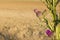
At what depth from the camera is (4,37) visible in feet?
21.2

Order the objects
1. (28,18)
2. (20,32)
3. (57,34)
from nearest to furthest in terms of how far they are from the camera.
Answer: (57,34) < (20,32) < (28,18)

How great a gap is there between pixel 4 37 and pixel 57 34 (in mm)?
5439

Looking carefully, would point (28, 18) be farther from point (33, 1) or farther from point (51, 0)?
point (51, 0)

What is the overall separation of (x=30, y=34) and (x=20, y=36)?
1.00 feet

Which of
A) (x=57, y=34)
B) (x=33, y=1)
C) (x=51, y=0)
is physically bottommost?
(x=33, y=1)

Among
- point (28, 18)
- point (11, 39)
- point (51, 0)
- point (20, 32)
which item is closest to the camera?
point (51, 0)

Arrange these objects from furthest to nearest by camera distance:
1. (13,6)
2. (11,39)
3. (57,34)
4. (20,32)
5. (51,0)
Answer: (13,6) < (20,32) < (11,39) < (51,0) < (57,34)

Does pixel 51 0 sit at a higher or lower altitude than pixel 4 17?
higher

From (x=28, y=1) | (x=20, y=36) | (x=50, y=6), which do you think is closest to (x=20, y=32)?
(x=20, y=36)

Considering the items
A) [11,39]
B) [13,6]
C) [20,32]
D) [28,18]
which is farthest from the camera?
[13,6]

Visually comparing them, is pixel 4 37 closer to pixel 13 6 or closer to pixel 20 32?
pixel 20 32

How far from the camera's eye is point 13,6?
12.4 m

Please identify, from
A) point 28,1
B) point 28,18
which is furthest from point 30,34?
point 28,1

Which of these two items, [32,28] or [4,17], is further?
[4,17]
